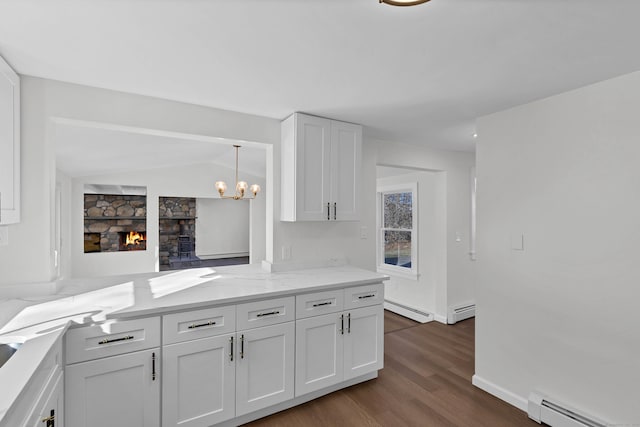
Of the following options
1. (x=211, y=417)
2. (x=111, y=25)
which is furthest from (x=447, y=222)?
(x=111, y=25)

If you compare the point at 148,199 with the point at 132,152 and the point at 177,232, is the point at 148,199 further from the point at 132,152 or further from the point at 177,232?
the point at 177,232

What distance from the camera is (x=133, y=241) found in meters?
6.29

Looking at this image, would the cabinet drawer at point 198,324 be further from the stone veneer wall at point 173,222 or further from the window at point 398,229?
the stone veneer wall at point 173,222

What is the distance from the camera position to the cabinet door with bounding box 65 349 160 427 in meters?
1.64

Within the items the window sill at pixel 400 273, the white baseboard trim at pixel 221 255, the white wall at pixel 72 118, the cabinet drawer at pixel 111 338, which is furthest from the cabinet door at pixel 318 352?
the white baseboard trim at pixel 221 255

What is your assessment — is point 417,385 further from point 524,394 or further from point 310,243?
point 310,243

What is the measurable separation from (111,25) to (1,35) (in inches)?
24.2

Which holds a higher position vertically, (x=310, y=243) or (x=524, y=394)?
(x=310, y=243)

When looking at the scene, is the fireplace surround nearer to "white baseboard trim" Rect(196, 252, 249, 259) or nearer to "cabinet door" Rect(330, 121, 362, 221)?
"white baseboard trim" Rect(196, 252, 249, 259)

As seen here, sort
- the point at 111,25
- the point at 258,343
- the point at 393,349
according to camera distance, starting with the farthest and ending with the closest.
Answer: the point at 393,349 < the point at 258,343 < the point at 111,25

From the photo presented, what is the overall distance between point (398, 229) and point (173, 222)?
639 cm

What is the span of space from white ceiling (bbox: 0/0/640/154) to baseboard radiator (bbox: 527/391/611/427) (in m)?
2.13

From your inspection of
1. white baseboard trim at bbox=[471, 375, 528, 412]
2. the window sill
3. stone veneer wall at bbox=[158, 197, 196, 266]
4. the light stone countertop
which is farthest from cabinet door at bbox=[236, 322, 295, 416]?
stone veneer wall at bbox=[158, 197, 196, 266]

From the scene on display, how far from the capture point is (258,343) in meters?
2.17
